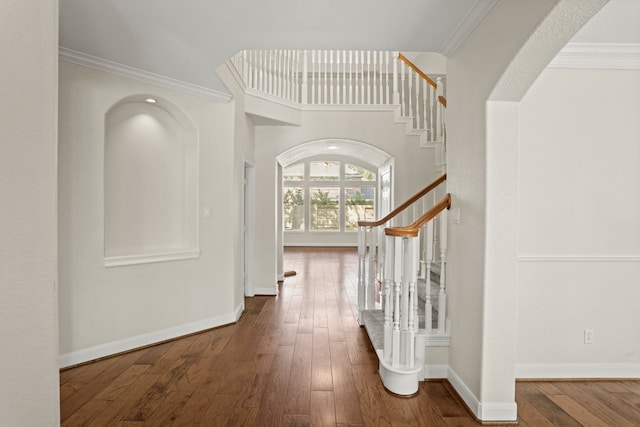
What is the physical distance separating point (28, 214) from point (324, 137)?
14.4 feet

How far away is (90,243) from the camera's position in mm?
3068

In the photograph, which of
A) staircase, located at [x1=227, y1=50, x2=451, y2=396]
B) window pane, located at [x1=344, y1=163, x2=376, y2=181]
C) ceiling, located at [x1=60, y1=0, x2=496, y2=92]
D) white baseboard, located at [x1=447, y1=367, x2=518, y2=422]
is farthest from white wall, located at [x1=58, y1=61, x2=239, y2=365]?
window pane, located at [x1=344, y1=163, x2=376, y2=181]

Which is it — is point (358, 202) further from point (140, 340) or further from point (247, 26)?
point (247, 26)

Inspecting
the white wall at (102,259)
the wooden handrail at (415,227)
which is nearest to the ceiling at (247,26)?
the white wall at (102,259)

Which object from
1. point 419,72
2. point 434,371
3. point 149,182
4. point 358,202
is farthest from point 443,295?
point 358,202

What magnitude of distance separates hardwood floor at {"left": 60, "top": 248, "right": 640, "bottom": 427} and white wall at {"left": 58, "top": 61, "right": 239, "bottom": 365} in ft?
0.71

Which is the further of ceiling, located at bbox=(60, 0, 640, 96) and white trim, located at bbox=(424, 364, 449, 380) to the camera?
white trim, located at bbox=(424, 364, 449, 380)

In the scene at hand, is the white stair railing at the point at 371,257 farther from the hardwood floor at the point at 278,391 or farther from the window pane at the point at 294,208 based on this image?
the window pane at the point at 294,208

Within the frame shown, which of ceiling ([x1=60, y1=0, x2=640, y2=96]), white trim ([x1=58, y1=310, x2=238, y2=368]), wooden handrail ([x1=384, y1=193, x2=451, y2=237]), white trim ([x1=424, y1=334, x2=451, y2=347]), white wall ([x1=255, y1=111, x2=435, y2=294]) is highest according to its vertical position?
ceiling ([x1=60, y1=0, x2=640, y2=96])

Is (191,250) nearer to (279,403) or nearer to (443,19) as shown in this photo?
(279,403)

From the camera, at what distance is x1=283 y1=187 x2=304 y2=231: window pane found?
38.7 feet

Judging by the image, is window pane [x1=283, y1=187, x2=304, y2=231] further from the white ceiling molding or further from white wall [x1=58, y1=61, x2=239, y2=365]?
the white ceiling molding

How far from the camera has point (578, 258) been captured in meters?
2.72

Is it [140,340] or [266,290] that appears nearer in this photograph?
[140,340]
